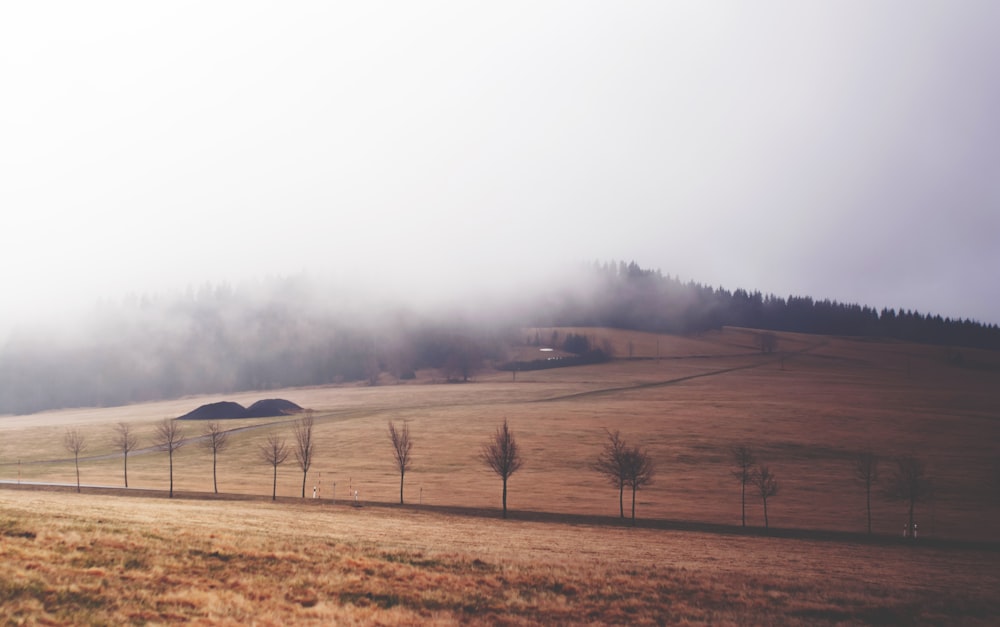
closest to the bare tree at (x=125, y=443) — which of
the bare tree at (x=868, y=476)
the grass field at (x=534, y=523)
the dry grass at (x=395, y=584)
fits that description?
the grass field at (x=534, y=523)

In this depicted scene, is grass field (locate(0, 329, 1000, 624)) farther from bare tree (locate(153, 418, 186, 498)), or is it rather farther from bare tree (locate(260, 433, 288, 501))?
bare tree (locate(153, 418, 186, 498))

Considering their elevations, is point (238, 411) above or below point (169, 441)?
below

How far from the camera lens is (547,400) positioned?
16688cm

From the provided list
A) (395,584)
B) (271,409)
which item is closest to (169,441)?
(395,584)

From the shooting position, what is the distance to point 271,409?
173125 mm

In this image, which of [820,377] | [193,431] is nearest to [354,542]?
[193,431]

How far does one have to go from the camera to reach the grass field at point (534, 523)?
1906 cm

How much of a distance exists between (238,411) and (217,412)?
19.1 feet

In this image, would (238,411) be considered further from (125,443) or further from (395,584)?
(395,584)

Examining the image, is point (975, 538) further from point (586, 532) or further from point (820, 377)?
point (820, 377)

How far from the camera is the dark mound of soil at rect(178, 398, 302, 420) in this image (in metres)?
169

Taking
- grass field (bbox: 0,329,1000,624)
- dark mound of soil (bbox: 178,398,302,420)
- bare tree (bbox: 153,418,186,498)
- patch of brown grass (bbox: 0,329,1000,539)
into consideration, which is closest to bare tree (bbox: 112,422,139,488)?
patch of brown grass (bbox: 0,329,1000,539)

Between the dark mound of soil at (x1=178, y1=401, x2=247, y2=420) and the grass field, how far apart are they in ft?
36.9

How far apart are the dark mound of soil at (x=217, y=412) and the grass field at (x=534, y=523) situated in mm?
11252
